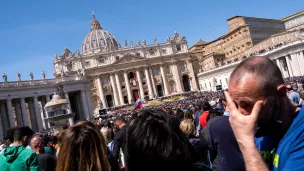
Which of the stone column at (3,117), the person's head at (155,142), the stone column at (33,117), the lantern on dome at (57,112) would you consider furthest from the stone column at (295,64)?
the person's head at (155,142)

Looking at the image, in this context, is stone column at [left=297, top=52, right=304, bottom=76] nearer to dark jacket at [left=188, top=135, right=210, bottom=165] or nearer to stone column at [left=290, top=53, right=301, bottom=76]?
stone column at [left=290, top=53, right=301, bottom=76]

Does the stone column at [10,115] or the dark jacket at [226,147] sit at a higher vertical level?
the stone column at [10,115]

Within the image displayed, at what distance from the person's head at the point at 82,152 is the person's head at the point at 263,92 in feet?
5.01

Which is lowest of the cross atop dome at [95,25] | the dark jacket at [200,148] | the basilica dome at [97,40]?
the dark jacket at [200,148]

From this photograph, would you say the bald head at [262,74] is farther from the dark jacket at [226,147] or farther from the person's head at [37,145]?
the person's head at [37,145]

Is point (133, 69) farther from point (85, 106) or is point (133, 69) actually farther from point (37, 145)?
point (37, 145)

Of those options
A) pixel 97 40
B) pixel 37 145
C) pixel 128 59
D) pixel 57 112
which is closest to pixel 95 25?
pixel 97 40

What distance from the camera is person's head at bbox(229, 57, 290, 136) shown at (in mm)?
2234

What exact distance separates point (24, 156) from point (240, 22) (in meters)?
81.2

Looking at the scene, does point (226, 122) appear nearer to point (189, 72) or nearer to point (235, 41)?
point (235, 41)

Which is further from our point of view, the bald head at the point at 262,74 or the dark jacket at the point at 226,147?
the dark jacket at the point at 226,147

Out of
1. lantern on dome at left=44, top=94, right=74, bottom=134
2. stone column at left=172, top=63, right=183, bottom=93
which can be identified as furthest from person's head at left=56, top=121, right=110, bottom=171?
stone column at left=172, top=63, right=183, bottom=93

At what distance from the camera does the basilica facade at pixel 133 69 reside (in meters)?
84.1

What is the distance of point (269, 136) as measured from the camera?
95.9 inches
